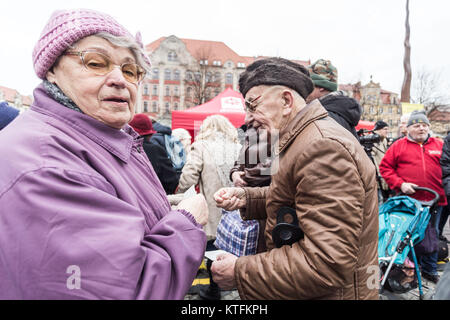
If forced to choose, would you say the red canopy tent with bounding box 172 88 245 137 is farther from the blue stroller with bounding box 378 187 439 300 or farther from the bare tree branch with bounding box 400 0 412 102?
the bare tree branch with bounding box 400 0 412 102

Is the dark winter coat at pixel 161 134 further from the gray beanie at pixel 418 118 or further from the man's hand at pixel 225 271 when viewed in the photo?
the gray beanie at pixel 418 118

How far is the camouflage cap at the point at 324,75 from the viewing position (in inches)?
103

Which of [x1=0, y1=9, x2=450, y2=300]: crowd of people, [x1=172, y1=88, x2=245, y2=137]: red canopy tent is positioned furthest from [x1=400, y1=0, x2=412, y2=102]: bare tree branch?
[x1=0, y1=9, x2=450, y2=300]: crowd of people

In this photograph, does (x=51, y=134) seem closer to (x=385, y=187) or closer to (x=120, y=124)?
(x=120, y=124)

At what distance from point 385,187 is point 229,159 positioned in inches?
133

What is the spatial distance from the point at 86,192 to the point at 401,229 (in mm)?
3367

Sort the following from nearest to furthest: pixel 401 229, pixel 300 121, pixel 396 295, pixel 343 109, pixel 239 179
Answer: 1. pixel 300 121
2. pixel 343 109
3. pixel 239 179
4. pixel 401 229
5. pixel 396 295

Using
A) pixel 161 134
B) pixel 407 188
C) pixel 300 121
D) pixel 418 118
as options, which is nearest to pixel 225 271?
pixel 300 121

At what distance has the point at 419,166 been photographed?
14.2 feet

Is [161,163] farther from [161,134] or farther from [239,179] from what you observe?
[239,179]

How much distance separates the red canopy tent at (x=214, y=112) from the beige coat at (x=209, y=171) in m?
5.62

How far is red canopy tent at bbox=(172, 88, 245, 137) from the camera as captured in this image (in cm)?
1003

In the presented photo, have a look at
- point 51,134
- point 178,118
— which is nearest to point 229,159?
point 51,134

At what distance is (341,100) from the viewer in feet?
8.52
